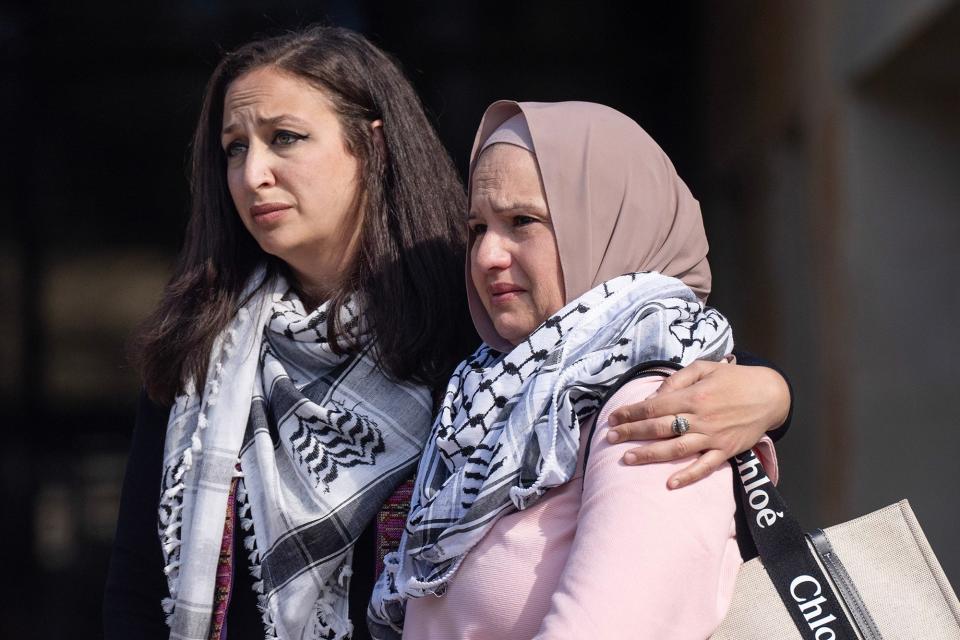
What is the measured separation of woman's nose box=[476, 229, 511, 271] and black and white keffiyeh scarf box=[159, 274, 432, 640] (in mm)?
469

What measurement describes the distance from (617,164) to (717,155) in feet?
15.3

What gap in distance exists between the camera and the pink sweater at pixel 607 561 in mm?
1433

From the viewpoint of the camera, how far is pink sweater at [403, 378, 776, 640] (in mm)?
1433

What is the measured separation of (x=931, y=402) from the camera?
4.51 meters

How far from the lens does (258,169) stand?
216 centimetres

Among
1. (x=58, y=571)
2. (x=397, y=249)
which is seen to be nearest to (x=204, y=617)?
(x=397, y=249)

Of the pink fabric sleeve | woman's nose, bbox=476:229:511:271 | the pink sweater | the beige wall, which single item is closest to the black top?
the pink sweater

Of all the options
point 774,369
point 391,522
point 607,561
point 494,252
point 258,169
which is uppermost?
point 258,169

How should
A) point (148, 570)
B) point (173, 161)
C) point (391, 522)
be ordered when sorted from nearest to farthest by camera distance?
point (391, 522) → point (148, 570) → point (173, 161)

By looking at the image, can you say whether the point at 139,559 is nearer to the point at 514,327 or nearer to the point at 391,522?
the point at 391,522

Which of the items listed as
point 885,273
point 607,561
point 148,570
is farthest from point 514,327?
point 885,273

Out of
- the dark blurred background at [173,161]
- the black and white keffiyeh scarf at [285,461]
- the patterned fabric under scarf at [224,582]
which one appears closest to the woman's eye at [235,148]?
the black and white keffiyeh scarf at [285,461]

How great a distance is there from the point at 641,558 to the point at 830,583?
1.09 feet

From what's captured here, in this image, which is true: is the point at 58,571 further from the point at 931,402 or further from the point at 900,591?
the point at 900,591
